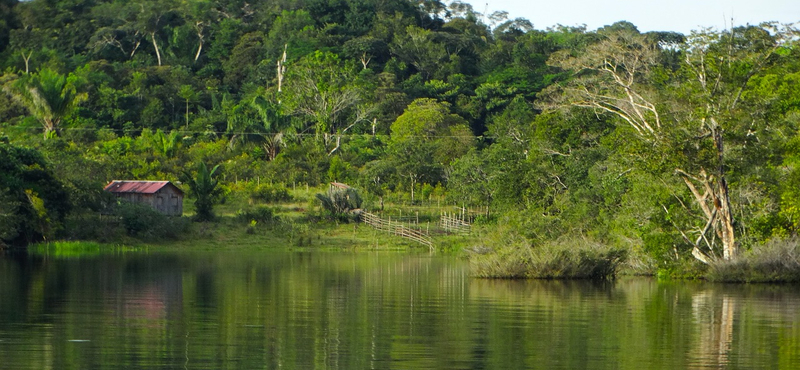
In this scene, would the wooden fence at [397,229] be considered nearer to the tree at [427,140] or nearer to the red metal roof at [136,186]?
the tree at [427,140]

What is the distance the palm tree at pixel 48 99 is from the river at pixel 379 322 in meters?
35.3

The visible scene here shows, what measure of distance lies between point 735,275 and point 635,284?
281 cm

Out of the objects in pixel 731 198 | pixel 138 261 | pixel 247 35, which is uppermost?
pixel 247 35

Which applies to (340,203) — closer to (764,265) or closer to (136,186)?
(136,186)

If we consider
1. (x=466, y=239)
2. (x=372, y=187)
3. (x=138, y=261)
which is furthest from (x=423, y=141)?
(x=138, y=261)

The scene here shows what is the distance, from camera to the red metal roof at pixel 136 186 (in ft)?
177

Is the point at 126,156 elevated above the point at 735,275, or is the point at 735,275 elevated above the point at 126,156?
the point at 126,156

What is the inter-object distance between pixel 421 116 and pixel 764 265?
154ft

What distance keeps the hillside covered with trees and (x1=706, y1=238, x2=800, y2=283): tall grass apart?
0.45 meters

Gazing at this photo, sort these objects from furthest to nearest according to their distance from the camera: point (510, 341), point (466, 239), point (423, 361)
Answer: point (466, 239) → point (510, 341) → point (423, 361)

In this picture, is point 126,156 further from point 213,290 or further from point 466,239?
point 213,290

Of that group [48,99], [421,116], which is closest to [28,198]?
[48,99]

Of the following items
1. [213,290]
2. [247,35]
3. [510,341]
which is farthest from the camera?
[247,35]

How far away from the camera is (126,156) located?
6288 centimetres
